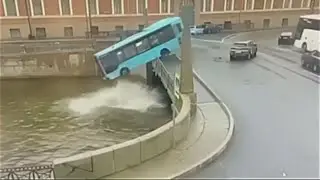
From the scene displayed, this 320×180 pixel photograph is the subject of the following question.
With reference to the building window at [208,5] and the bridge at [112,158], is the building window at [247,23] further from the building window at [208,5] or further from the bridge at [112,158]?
the bridge at [112,158]

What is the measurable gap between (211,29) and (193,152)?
3110cm

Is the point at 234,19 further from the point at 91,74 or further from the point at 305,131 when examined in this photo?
the point at 305,131

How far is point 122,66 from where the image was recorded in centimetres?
2184

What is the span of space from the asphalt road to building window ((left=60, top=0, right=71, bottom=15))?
15646 millimetres

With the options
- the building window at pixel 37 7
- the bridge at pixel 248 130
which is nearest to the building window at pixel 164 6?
the building window at pixel 37 7

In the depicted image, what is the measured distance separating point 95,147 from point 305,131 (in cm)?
807

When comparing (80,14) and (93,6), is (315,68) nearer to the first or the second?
(93,6)

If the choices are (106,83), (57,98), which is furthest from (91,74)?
(57,98)

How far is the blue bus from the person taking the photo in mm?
21375

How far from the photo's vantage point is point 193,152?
11.8 m

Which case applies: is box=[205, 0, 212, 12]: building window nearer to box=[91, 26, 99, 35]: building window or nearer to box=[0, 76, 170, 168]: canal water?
box=[91, 26, 99, 35]: building window

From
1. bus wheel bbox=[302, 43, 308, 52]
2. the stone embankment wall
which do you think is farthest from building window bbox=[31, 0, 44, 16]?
bus wheel bbox=[302, 43, 308, 52]

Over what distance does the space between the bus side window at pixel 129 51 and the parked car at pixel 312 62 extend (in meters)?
11.0

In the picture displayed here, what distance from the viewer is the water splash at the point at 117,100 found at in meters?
20.5
